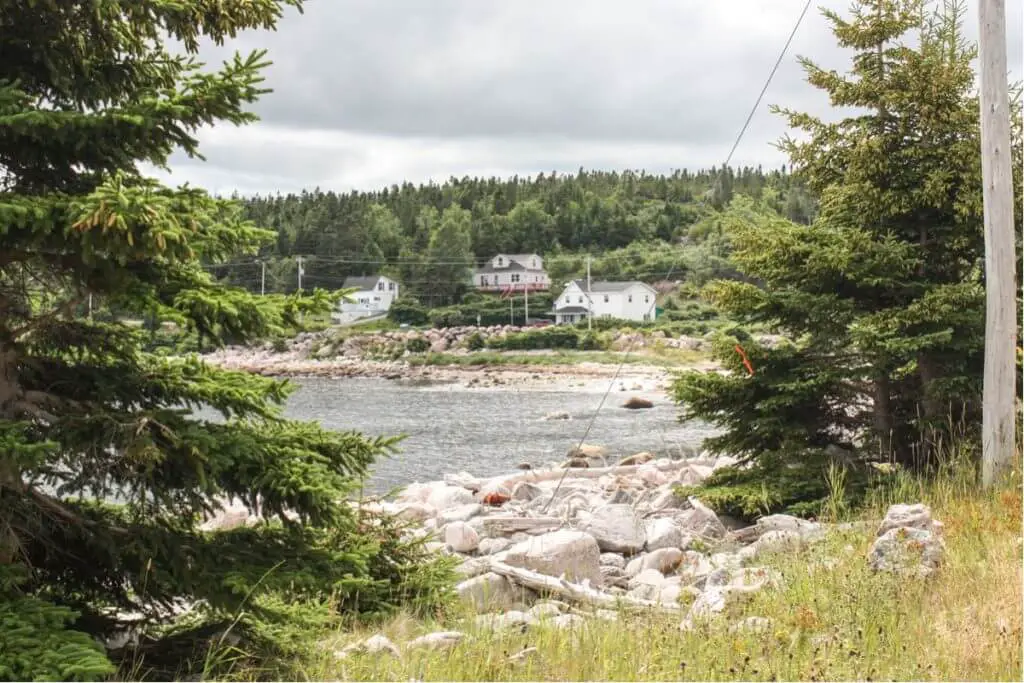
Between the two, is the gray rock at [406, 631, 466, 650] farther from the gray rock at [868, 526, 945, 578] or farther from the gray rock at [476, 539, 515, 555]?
the gray rock at [476, 539, 515, 555]

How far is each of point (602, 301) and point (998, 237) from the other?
61.2 m

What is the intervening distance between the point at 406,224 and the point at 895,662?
87.7 metres

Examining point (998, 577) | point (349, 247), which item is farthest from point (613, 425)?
point (349, 247)

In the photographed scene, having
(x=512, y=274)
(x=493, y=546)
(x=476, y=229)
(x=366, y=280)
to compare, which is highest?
(x=476, y=229)

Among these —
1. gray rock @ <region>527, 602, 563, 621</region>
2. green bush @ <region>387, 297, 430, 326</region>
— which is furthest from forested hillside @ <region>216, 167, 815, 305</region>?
gray rock @ <region>527, 602, 563, 621</region>

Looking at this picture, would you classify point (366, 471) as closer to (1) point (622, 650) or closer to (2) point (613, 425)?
(1) point (622, 650)

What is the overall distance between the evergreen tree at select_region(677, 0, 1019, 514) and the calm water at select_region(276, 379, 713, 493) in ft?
16.1

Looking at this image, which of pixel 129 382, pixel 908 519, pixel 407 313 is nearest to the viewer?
pixel 129 382

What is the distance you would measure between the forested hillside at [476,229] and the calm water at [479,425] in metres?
24.0

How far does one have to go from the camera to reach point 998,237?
8.70 m

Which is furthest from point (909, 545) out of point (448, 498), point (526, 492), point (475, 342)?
point (475, 342)

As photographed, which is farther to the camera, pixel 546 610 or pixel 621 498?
pixel 621 498

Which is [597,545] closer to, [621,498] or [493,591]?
[493,591]

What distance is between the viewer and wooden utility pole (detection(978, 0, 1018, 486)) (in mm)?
8641
